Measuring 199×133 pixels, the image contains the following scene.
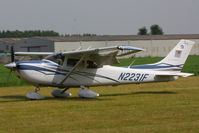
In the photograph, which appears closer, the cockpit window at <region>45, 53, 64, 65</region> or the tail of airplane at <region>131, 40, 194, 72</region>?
the cockpit window at <region>45, 53, 64, 65</region>

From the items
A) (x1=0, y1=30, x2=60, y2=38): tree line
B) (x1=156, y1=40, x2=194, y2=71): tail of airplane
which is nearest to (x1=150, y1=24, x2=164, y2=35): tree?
(x1=0, y1=30, x2=60, y2=38): tree line

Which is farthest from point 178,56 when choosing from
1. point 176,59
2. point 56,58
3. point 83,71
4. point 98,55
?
point 56,58

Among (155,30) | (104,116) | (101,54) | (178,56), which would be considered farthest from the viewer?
(155,30)

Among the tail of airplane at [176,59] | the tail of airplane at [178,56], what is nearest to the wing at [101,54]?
the tail of airplane at [176,59]

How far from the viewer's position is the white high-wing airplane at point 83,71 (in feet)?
44.2

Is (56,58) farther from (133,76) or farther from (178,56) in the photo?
(178,56)

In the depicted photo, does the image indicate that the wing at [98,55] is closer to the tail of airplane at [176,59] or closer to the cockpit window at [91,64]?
the cockpit window at [91,64]

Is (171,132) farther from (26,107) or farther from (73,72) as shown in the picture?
(73,72)

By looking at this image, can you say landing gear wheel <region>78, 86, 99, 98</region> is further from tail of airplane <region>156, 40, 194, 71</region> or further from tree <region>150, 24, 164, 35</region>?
tree <region>150, 24, 164, 35</region>

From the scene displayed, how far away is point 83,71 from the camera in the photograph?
14.4m

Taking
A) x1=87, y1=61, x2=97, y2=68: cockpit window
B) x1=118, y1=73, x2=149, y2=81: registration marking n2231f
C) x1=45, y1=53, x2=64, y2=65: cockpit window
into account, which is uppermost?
x1=45, y1=53, x2=64, y2=65: cockpit window

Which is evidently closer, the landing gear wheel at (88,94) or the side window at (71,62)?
the landing gear wheel at (88,94)

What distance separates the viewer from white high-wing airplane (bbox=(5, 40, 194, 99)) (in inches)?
530

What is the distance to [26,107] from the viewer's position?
11805 millimetres
